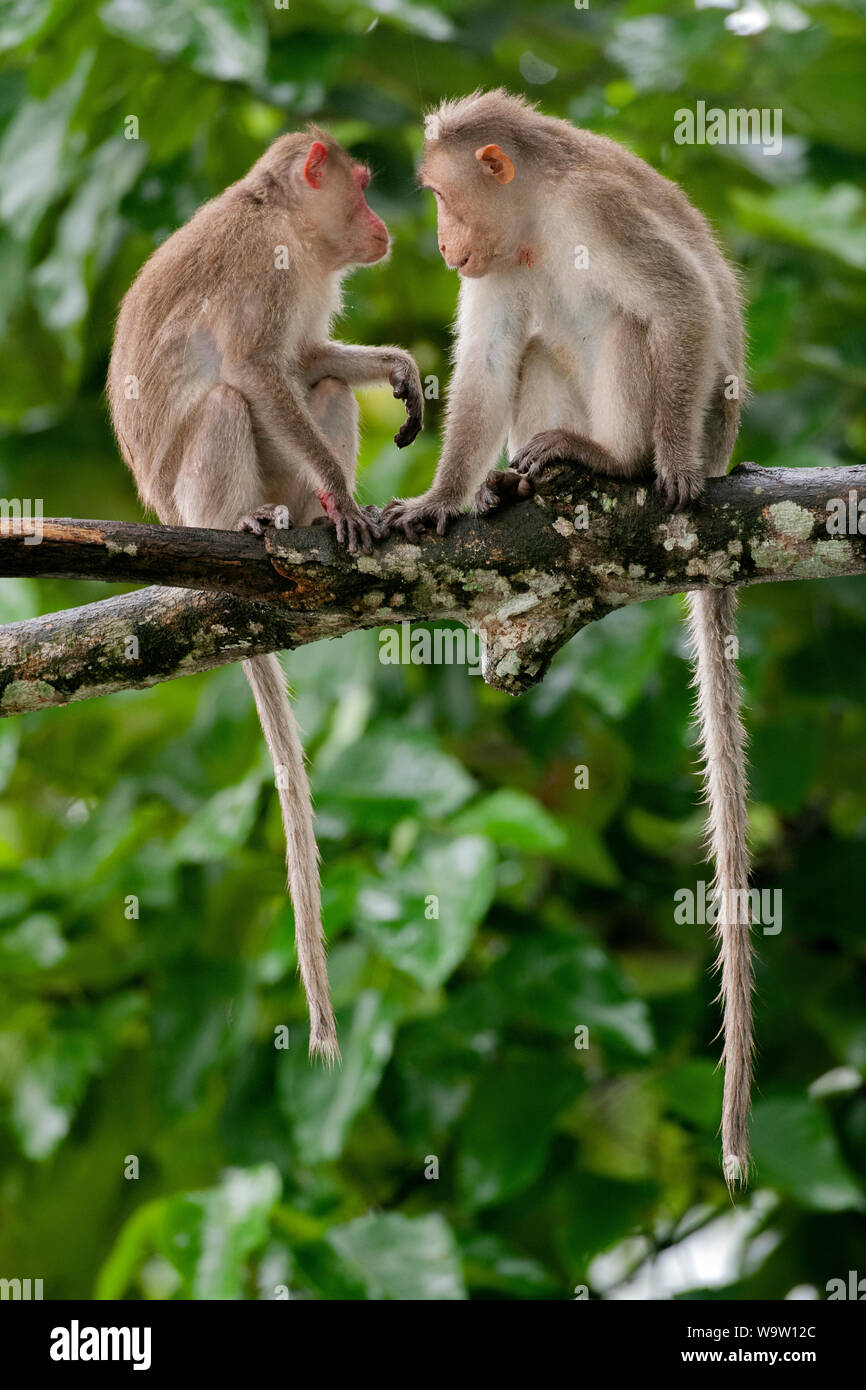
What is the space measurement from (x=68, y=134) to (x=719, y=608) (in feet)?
10.1

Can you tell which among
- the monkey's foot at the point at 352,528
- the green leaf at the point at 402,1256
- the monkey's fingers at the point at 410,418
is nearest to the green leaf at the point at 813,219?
the monkey's fingers at the point at 410,418

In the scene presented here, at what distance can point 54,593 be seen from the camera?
6324mm

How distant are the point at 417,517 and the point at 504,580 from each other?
0.87ft

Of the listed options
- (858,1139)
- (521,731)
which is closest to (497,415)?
(521,731)

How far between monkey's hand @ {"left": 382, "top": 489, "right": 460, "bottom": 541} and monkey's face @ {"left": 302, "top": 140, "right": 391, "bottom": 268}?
1.14 meters

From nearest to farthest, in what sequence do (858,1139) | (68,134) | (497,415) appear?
1. (497,415)
2. (68,134)
3. (858,1139)

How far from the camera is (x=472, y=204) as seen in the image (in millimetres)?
3863

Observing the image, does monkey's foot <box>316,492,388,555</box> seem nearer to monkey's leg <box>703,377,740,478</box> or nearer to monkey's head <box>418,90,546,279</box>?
monkey's head <box>418,90,546,279</box>

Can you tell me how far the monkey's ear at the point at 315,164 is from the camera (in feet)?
13.5

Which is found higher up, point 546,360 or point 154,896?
point 546,360

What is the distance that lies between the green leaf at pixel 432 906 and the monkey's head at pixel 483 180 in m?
1.94

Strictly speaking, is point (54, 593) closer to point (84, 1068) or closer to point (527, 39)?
point (84, 1068)

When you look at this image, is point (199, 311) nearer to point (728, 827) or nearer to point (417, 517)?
point (417, 517)

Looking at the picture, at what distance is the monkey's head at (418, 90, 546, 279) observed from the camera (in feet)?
12.7
